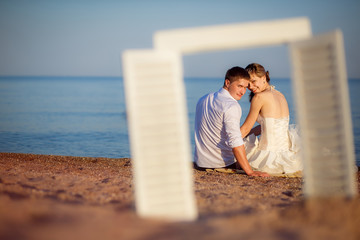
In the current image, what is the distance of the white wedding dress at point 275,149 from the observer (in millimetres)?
6133

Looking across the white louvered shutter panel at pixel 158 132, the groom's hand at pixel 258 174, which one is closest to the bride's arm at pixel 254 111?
the groom's hand at pixel 258 174

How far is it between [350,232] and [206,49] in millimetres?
1805

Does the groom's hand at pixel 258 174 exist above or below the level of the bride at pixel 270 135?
below

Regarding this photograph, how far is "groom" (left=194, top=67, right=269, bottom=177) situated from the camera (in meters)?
5.92

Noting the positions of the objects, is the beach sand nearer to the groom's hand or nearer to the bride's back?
the groom's hand

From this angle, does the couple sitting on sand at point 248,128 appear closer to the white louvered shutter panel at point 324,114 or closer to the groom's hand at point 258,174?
the groom's hand at point 258,174

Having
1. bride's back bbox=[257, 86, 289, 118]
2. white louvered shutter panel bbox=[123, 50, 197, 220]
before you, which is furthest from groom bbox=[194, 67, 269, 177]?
white louvered shutter panel bbox=[123, 50, 197, 220]

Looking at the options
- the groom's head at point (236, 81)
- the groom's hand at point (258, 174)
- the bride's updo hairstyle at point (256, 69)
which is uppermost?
the bride's updo hairstyle at point (256, 69)

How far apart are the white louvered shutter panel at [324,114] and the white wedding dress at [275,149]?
10.3 ft

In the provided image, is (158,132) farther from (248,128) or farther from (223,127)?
(248,128)

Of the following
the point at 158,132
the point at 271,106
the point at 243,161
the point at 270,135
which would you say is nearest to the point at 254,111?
the point at 271,106

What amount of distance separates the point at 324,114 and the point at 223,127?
11.0ft

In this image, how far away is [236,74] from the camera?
20.3 ft

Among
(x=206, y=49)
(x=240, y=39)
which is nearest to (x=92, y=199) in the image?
(x=206, y=49)
